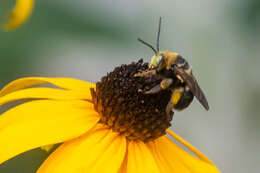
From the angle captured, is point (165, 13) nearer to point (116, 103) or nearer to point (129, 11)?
point (129, 11)

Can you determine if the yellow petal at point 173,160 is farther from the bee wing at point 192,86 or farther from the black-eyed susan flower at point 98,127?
the bee wing at point 192,86

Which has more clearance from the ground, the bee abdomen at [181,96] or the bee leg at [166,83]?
the bee leg at [166,83]

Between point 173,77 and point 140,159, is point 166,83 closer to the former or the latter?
point 173,77

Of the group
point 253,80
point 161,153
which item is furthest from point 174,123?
point 161,153

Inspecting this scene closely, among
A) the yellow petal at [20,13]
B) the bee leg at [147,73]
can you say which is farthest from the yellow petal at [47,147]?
the yellow petal at [20,13]

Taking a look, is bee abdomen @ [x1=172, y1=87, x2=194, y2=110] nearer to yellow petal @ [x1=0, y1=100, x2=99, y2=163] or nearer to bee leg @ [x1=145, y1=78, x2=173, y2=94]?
bee leg @ [x1=145, y1=78, x2=173, y2=94]
